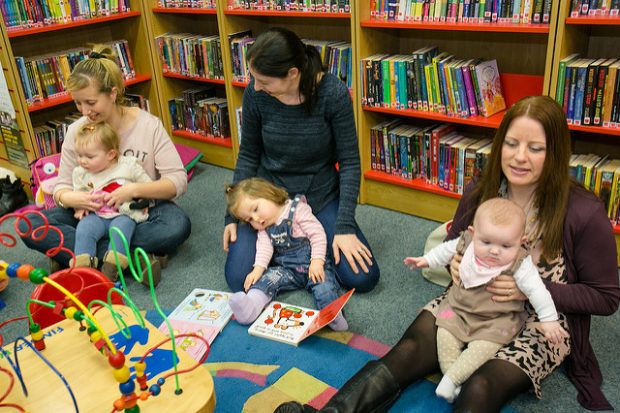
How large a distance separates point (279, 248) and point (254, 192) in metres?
0.26

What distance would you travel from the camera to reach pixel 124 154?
241cm

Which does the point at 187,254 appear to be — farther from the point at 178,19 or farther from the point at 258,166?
the point at 178,19

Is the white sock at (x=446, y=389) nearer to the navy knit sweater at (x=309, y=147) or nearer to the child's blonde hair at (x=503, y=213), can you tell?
the child's blonde hair at (x=503, y=213)

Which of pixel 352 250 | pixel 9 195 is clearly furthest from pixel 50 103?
pixel 352 250

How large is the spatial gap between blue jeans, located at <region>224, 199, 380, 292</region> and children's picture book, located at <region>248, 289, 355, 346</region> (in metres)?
0.16

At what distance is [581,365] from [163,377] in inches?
47.2

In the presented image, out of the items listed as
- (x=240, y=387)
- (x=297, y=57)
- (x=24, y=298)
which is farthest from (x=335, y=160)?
(x=24, y=298)

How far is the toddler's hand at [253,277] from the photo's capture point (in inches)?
83.6

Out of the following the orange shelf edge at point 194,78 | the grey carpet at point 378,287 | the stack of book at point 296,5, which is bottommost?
the grey carpet at point 378,287

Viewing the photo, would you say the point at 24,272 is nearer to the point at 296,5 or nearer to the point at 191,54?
the point at 296,5

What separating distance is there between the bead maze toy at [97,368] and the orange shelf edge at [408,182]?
167 centimetres

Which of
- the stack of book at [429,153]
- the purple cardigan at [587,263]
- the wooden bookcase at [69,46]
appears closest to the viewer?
the purple cardigan at [587,263]

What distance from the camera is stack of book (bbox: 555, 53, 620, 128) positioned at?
2.10 metres

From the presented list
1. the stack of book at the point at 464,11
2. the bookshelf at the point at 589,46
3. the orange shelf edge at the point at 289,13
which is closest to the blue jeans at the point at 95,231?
the orange shelf edge at the point at 289,13
